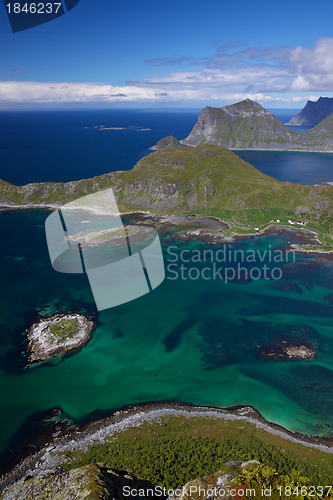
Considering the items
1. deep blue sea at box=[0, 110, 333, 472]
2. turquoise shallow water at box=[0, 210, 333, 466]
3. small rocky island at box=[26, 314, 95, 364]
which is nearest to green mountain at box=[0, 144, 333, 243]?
deep blue sea at box=[0, 110, 333, 472]

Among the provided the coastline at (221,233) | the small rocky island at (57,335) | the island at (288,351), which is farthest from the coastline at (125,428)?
the coastline at (221,233)

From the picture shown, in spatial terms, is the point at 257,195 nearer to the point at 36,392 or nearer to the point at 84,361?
the point at 84,361

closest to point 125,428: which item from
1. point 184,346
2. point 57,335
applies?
point 184,346

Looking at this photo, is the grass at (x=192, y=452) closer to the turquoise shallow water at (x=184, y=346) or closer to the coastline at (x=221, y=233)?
the turquoise shallow water at (x=184, y=346)

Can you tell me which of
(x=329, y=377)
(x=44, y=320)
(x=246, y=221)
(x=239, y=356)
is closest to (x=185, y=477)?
(x=239, y=356)

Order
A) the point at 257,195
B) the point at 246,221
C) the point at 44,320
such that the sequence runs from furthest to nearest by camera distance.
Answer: the point at 257,195
the point at 246,221
the point at 44,320

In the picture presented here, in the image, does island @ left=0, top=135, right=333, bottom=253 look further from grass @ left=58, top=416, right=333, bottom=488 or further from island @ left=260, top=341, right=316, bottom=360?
grass @ left=58, top=416, right=333, bottom=488
